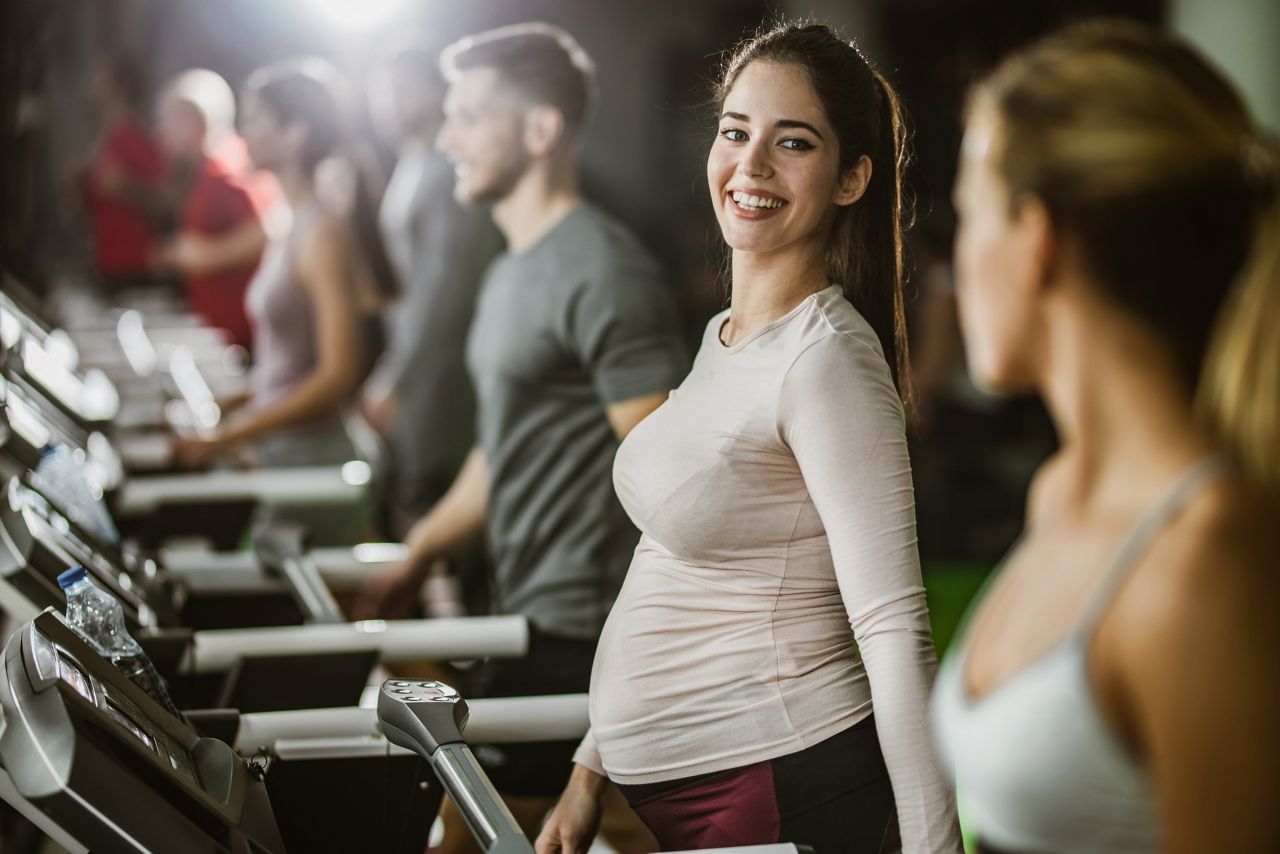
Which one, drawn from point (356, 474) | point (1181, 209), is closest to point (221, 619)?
point (356, 474)

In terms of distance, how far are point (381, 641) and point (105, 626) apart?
0.43 m

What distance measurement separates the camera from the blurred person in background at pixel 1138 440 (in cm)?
77

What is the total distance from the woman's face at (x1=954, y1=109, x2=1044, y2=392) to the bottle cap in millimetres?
1152

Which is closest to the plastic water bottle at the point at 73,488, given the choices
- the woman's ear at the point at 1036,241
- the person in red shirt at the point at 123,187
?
the woman's ear at the point at 1036,241

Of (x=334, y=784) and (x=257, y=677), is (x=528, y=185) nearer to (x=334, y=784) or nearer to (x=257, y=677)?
(x=257, y=677)

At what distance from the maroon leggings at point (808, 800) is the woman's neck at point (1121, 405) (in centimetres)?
49

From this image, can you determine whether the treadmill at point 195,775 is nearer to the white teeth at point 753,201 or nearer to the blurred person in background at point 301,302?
the white teeth at point 753,201

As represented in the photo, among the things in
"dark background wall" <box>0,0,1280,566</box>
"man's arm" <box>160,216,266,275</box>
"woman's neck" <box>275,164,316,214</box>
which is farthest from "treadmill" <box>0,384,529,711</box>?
"man's arm" <box>160,216,266,275</box>

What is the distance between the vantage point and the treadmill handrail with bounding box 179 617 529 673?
1930 millimetres

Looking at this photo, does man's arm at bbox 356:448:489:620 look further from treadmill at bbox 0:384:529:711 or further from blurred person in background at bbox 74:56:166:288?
blurred person in background at bbox 74:56:166:288

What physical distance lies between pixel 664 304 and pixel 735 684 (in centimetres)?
63

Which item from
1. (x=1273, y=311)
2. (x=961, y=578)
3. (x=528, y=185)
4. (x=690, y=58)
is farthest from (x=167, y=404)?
(x=690, y=58)

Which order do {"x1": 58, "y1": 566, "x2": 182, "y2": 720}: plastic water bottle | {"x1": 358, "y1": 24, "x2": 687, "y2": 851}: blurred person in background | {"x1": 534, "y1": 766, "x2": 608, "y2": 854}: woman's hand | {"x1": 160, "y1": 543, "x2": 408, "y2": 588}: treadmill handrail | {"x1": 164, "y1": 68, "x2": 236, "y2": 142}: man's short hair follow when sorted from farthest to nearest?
1. {"x1": 164, "y1": 68, "x2": 236, "y2": 142}: man's short hair
2. {"x1": 160, "y1": 543, "x2": 408, "y2": 588}: treadmill handrail
3. {"x1": 358, "y1": 24, "x2": 687, "y2": 851}: blurred person in background
4. {"x1": 58, "y1": 566, "x2": 182, "y2": 720}: plastic water bottle
5. {"x1": 534, "y1": 766, "x2": 608, "y2": 854}: woman's hand

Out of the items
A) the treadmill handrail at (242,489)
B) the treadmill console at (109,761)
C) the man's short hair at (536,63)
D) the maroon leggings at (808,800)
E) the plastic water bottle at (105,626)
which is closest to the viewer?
the treadmill console at (109,761)
